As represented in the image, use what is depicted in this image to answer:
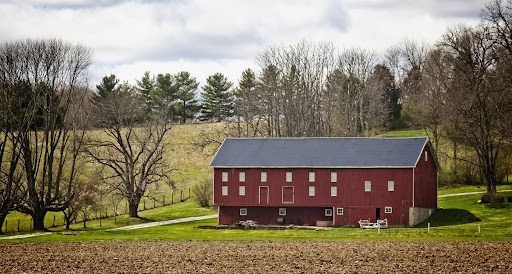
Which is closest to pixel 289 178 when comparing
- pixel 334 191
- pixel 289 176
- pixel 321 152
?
pixel 289 176

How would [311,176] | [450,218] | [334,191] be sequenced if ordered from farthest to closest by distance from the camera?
[311,176], [334,191], [450,218]

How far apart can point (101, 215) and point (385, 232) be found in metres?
30.0

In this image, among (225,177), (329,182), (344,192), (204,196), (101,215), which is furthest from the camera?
(204,196)

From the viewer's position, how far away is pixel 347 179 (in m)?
81.8

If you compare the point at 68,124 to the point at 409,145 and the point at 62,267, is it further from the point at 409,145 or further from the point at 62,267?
the point at 62,267

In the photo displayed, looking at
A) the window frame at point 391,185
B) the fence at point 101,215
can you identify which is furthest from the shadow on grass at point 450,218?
the fence at point 101,215

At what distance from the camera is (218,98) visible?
159 meters

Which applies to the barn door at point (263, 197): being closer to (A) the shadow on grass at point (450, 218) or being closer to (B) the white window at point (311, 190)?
(B) the white window at point (311, 190)

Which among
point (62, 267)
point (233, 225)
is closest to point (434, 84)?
point (233, 225)

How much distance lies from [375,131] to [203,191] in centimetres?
4039

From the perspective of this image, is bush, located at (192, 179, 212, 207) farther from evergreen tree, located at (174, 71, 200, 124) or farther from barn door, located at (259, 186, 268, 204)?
evergreen tree, located at (174, 71, 200, 124)

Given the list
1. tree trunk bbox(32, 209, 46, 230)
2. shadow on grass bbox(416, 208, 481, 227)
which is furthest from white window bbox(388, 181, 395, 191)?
tree trunk bbox(32, 209, 46, 230)

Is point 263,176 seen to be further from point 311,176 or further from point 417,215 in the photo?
point 417,215

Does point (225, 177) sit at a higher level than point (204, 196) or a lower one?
higher
